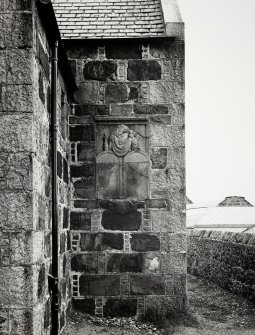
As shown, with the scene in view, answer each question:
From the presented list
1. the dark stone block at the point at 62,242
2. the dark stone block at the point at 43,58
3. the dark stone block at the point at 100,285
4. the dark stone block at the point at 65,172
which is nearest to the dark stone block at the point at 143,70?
the dark stone block at the point at 65,172

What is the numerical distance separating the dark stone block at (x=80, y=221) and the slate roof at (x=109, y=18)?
3.01 meters

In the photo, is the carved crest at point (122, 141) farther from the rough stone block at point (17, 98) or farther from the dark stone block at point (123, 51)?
the rough stone block at point (17, 98)

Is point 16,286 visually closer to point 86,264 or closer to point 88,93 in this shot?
point 86,264

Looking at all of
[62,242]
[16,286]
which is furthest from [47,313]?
[62,242]

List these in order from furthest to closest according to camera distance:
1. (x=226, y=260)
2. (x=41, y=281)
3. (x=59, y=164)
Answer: (x=226, y=260) → (x=59, y=164) → (x=41, y=281)

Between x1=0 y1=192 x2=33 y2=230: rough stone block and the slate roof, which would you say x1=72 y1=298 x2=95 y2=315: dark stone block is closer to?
x1=0 y1=192 x2=33 y2=230: rough stone block

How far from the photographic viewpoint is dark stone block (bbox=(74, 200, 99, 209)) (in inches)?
292

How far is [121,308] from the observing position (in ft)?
23.7

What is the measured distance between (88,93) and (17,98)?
348 cm

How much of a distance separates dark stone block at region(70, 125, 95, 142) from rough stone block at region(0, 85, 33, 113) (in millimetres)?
3338

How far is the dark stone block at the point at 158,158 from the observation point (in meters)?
7.43

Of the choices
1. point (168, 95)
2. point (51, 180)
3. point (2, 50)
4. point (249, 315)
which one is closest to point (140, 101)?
point (168, 95)

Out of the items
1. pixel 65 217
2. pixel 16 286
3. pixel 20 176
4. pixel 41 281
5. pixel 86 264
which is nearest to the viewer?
pixel 16 286

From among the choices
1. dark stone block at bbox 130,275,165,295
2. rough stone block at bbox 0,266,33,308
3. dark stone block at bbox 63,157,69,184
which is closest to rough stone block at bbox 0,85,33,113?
rough stone block at bbox 0,266,33,308
